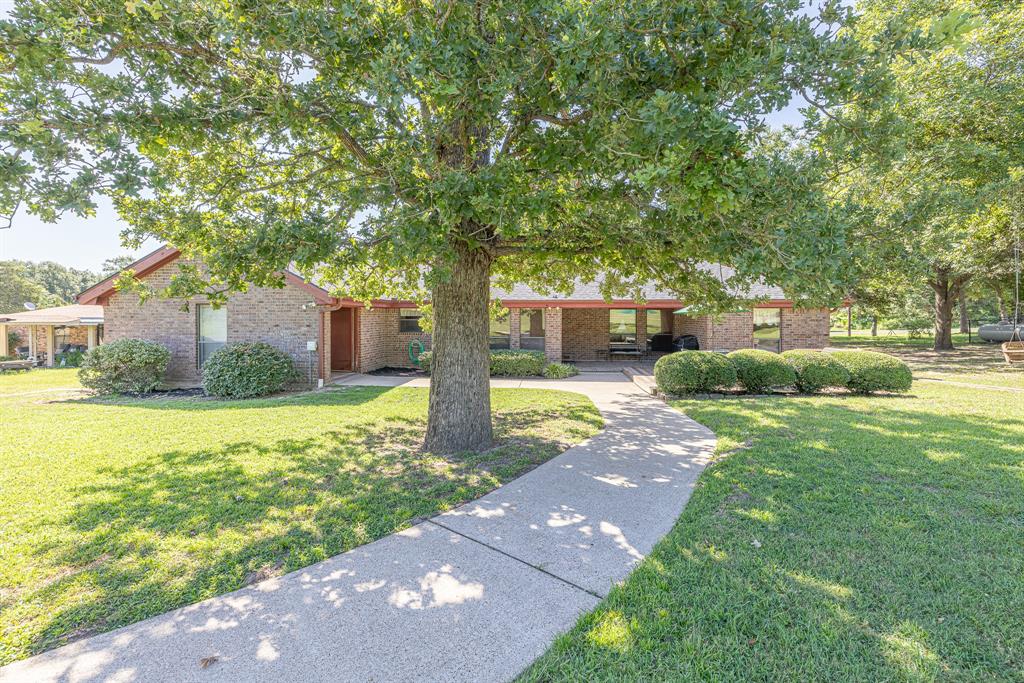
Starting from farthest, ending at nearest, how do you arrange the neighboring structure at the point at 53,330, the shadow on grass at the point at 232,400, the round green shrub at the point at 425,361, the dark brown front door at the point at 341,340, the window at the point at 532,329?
the neighboring structure at the point at 53,330
the window at the point at 532,329
the dark brown front door at the point at 341,340
the round green shrub at the point at 425,361
the shadow on grass at the point at 232,400

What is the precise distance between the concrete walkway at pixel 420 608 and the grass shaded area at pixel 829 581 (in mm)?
281

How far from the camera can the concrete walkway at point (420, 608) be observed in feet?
7.72

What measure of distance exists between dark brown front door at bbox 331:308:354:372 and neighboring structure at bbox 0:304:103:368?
35.7 ft

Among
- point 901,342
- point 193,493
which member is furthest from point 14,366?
point 901,342

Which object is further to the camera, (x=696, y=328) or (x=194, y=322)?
(x=696, y=328)

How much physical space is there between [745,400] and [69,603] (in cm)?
1048

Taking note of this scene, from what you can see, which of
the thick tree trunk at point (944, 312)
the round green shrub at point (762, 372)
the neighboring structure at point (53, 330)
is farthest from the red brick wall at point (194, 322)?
the thick tree trunk at point (944, 312)

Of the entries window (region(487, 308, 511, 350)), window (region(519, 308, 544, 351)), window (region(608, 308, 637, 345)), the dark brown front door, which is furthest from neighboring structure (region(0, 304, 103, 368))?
window (region(608, 308, 637, 345))

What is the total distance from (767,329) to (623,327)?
5611mm

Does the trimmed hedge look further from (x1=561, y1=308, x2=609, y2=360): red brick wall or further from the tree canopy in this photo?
the tree canopy

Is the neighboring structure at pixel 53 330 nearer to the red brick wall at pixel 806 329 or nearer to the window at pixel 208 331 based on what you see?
the window at pixel 208 331

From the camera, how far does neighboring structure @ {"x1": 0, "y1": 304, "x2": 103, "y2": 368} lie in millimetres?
19312

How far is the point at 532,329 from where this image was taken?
17.6 m

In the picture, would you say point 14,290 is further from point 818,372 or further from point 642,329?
point 818,372
